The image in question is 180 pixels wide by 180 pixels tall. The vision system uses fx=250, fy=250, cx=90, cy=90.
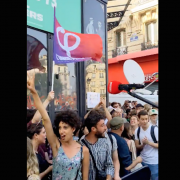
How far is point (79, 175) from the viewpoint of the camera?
2371mm

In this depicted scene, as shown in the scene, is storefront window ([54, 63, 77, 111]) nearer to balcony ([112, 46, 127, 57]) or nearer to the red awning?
the red awning

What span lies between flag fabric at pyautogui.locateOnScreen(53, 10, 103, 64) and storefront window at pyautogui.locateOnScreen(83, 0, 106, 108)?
6.64 ft

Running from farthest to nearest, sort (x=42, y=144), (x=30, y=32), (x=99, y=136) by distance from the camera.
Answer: (x=30, y=32)
(x=42, y=144)
(x=99, y=136)

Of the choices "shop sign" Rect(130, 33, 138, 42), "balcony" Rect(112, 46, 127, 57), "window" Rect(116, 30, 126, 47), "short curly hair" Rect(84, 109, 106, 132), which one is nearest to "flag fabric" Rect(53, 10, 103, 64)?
"short curly hair" Rect(84, 109, 106, 132)

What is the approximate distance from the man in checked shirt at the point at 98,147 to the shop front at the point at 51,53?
7.61 feet

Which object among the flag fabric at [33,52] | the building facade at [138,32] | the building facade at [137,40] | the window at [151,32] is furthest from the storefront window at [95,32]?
the window at [151,32]

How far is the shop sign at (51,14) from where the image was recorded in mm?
5230

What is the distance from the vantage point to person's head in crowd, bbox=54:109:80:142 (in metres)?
2.50

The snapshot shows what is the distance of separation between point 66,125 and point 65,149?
0.81 feet

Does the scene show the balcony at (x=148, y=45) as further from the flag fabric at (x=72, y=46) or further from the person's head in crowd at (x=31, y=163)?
the person's head in crowd at (x=31, y=163)
